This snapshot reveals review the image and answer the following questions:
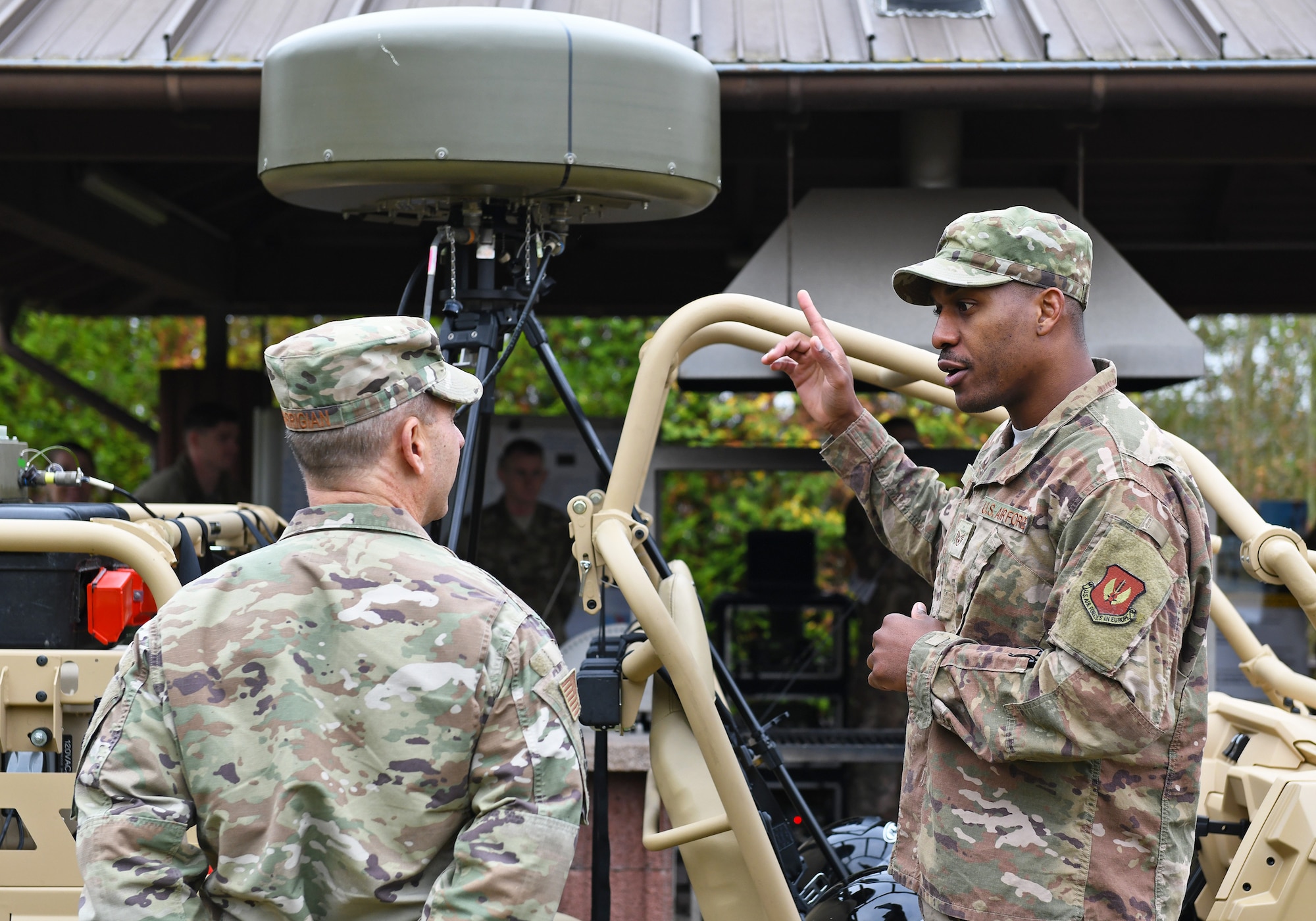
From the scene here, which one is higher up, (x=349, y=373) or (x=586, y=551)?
(x=349, y=373)

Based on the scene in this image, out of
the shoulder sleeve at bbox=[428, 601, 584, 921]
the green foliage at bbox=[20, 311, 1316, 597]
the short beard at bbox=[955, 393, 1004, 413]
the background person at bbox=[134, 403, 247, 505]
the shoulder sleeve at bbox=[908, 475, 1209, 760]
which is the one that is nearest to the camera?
the shoulder sleeve at bbox=[428, 601, 584, 921]

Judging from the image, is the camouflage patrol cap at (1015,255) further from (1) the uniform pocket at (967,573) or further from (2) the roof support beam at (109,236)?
(2) the roof support beam at (109,236)

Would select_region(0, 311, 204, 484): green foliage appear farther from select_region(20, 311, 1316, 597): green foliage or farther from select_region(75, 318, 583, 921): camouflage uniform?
select_region(75, 318, 583, 921): camouflage uniform

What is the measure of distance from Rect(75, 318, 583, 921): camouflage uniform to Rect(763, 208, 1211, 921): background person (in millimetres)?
662

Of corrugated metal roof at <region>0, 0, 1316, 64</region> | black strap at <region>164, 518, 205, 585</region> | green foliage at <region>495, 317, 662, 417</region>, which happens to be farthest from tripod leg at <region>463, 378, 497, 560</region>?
green foliage at <region>495, 317, 662, 417</region>

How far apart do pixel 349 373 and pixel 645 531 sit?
1017 mm

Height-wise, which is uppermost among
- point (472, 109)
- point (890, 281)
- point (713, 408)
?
point (472, 109)

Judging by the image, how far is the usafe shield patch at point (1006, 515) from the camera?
6.28ft

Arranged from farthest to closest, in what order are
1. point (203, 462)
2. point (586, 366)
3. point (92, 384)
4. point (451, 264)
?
point (92, 384), point (586, 366), point (203, 462), point (451, 264)

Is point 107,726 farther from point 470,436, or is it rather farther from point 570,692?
point 470,436

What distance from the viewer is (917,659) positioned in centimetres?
193

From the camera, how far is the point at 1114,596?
174 cm

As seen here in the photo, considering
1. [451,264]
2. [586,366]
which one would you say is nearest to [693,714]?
[451,264]

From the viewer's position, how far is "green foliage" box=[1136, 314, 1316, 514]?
16219 mm
